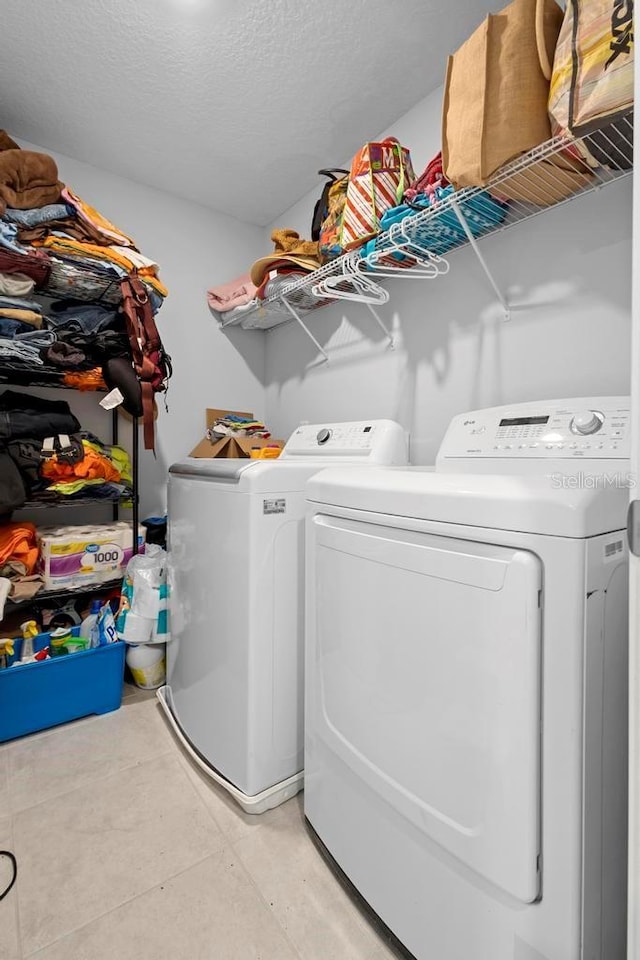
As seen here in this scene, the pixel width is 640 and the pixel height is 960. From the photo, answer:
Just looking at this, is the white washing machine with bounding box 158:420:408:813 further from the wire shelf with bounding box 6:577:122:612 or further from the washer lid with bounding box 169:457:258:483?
the wire shelf with bounding box 6:577:122:612

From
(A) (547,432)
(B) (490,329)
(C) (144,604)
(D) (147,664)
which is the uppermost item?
(B) (490,329)

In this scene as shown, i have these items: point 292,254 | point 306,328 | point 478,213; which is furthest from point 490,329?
point 306,328

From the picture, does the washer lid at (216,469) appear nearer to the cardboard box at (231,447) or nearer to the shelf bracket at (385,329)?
the cardboard box at (231,447)

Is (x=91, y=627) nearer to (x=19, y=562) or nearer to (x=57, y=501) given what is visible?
(x=19, y=562)

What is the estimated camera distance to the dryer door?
692 mm

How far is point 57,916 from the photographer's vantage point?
41.1 inches

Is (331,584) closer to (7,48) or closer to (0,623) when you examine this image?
(0,623)

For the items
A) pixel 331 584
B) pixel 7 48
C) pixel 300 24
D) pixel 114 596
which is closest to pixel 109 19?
pixel 7 48

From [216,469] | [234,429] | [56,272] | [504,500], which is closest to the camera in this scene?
[504,500]

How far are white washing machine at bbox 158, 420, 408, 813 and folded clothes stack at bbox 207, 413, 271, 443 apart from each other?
0.86 metres

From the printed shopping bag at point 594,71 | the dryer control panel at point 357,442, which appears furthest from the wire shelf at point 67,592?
the printed shopping bag at point 594,71

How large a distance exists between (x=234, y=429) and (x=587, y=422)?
1.78 m

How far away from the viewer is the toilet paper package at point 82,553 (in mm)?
1780

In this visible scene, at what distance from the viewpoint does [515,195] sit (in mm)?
1258
